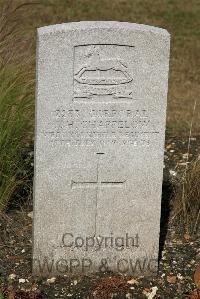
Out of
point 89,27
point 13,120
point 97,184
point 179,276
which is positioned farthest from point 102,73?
point 179,276

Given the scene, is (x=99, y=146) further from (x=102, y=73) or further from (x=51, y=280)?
(x=51, y=280)

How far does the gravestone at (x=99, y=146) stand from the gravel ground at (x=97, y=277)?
85 mm

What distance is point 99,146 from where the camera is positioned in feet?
12.8

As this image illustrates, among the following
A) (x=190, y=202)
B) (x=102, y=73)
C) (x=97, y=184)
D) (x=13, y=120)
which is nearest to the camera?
(x=102, y=73)

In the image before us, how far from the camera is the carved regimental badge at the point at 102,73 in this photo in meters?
3.69

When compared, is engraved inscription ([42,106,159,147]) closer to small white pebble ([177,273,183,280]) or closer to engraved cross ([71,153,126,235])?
engraved cross ([71,153,126,235])

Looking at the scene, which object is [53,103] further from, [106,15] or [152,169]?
[106,15]

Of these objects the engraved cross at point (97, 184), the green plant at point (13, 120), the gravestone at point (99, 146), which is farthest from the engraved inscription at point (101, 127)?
the green plant at point (13, 120)

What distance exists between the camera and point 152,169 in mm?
3980

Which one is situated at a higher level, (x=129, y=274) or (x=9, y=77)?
(x=9, y=77)

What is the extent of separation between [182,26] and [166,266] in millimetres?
8758

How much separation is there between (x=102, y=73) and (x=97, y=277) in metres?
1.31

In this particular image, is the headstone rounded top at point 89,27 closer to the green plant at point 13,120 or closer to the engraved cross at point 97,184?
the engraved cross at point 97,184

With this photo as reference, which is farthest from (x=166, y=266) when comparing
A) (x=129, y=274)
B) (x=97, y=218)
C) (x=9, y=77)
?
(x=9, y=77)
